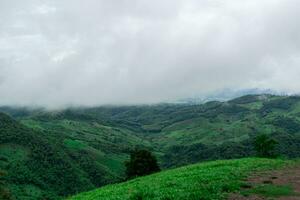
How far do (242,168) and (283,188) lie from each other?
1161 cm

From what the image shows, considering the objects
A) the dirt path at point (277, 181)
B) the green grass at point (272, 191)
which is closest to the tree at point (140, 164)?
the dirt path at point (277, 181)

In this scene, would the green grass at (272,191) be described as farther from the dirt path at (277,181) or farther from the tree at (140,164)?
the tree at (140,164)

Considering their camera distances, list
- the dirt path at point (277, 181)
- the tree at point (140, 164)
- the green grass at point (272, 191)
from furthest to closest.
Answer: the tree at point (140, 164)
the green grass at point (272, 191)
the dirt path at point (277, 181)

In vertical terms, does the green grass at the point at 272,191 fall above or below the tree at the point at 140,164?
above

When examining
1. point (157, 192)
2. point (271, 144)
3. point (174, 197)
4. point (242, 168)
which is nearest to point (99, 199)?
point (157, 192)

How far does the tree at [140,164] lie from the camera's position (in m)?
70.2

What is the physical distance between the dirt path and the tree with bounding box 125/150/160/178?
33.3m

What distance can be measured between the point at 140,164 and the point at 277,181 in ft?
132

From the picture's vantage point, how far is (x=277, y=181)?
1270 inches

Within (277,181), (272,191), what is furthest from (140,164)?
(272,191)

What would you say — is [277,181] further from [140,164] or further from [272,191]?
[140,164]

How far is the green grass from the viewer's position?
2633 centimetres

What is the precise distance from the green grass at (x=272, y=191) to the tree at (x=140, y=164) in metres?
42.4

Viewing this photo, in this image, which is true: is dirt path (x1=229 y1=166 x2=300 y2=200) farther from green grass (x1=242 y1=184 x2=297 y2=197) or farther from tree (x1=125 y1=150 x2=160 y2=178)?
tree (x1=125 y1=150 x2=160 y2=178)
